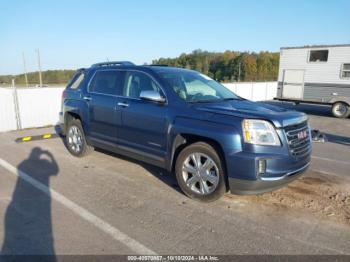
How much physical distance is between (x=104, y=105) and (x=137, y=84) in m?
0.84

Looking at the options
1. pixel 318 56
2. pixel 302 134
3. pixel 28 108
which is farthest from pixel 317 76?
pixel 28 108

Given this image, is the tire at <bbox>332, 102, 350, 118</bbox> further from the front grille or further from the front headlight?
the front headlight

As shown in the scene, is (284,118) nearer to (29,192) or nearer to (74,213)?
(74,213)

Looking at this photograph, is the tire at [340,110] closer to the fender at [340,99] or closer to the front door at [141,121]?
the fender at [340,99]

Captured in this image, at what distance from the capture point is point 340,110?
14742 mm

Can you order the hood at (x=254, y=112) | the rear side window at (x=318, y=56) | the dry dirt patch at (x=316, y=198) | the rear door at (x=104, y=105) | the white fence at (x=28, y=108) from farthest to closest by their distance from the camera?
1. the rear side window at (x=318, y=56)
2. the white fence at (x=28, y=108)
3. the rear door at (x=104, y=105)
4. the dry dirt patch at (x=316, y=198)
5. the hood at (x=254, y=112)

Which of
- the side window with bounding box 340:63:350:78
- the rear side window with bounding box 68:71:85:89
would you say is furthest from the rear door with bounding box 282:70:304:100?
the rear side window with bounding box 68:71:85:89

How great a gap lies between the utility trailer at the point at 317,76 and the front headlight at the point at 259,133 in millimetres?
12321

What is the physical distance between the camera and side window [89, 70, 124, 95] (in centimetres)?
574

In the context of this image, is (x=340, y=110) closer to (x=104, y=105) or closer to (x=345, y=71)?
(x=345, y=71)

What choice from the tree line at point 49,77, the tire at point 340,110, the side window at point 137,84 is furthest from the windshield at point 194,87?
the tree line at point 49,77

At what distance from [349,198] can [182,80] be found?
3.12 metres

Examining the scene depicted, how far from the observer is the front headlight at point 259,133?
13.0 ft

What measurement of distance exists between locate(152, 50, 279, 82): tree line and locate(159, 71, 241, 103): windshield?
76542mm
